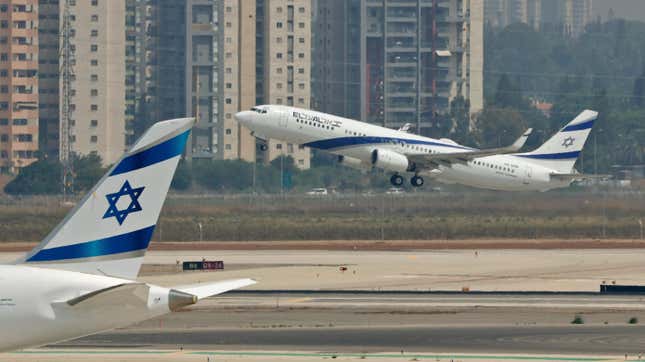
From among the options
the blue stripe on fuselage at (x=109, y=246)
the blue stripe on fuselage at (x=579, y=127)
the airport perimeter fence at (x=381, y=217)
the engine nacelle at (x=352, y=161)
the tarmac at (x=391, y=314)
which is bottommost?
the airport perimeter fence at (x=381, y=217)

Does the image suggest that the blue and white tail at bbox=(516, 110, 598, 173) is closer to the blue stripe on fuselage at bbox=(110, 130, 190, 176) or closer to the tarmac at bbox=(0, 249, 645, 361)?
the tarmac at bbox=(0, 249, 645, 361)

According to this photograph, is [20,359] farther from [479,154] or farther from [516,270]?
[479,154]

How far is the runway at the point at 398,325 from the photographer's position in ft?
145

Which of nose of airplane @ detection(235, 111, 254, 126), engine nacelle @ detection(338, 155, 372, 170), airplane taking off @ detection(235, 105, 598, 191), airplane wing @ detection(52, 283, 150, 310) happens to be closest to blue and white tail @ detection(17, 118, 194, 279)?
airplane wing @ detection(52, 283, 150, 310)

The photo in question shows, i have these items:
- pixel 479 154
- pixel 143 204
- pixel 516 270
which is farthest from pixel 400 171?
pixel 143 204

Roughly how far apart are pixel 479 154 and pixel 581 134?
516 inches

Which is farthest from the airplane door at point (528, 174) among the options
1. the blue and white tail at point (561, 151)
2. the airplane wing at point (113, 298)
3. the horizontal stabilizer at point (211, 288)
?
the airplane wing at point (113, 298)

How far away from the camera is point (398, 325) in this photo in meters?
49.9

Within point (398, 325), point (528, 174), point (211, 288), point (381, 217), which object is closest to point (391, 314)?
point (398, 325)

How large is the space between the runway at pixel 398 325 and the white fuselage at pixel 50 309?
481 inches

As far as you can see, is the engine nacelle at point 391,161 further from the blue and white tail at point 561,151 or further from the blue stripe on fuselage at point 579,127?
the blue stripe on fuselage at point 579,127

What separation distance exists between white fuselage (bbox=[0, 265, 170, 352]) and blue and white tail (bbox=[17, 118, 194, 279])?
0.45 metres

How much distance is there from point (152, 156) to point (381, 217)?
89.8 metres

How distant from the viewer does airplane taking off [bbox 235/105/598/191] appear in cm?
9819
